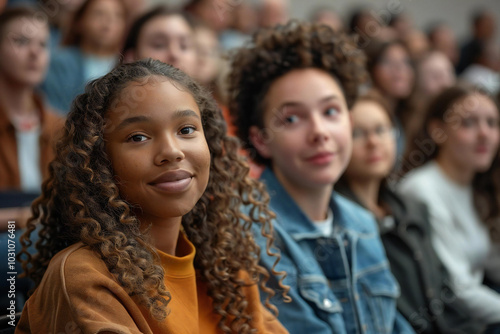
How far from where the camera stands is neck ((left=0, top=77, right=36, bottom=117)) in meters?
2.28

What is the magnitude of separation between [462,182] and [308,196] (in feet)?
3.24

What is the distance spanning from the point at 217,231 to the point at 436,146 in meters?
1.46

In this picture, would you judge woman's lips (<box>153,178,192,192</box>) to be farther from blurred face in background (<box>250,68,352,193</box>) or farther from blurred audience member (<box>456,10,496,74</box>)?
blurred audience member (<box>456,10,496,74</box>)

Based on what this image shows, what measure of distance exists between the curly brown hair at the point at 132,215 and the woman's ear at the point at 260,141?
0.34 meters

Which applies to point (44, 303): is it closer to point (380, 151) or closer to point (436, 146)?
point (380, 151)

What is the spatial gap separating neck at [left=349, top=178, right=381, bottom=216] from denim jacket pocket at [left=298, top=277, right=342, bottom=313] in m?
0.69

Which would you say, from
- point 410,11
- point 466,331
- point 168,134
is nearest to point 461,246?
point 466,331

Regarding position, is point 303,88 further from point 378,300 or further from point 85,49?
point 85,49

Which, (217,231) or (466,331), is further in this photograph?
(466,331)

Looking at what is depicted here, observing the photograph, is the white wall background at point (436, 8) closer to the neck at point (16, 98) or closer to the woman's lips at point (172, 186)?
the neck at point (16, 98)

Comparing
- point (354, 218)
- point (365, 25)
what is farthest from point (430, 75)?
point (354, 218)

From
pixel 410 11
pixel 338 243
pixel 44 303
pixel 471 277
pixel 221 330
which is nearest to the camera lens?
pixel 44 303

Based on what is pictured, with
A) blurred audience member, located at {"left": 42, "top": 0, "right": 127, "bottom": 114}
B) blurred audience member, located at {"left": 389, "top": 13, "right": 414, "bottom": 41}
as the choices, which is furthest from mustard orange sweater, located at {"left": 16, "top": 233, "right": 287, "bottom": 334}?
blurred audience member, located at {"left": 389, "top": 13, "right": 414, "bottom": 41}

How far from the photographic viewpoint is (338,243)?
1.49m
